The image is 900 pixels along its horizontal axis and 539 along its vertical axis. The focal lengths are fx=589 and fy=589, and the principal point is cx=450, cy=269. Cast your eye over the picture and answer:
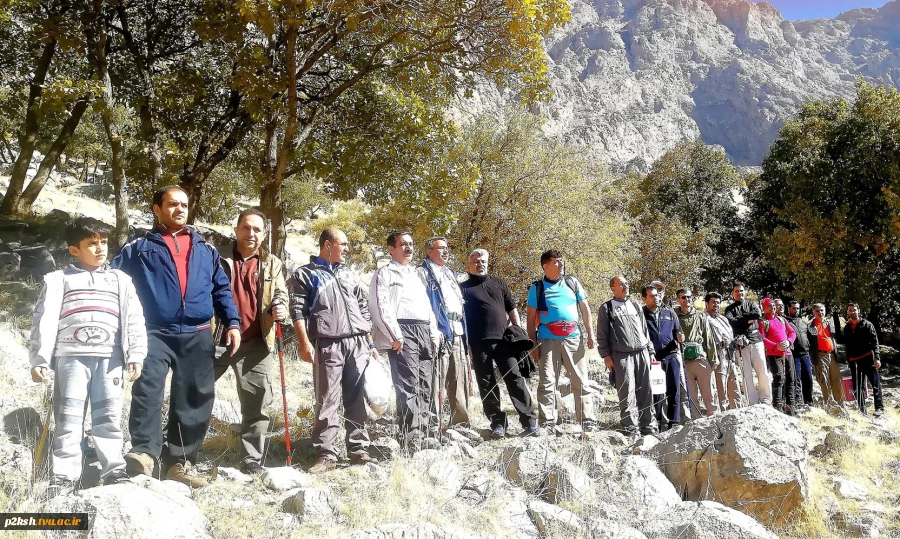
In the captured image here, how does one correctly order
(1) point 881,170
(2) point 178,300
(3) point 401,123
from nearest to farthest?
(2) point 178,300 → (3) point 401,123 → (1) point 881,170

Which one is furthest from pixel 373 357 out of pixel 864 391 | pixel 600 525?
pixel 864 391

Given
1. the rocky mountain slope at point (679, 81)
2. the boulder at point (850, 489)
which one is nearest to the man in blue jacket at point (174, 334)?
the boulder at point (850, 489)

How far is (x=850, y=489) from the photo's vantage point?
6141 millimetres

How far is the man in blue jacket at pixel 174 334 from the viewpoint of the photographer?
4.38 m

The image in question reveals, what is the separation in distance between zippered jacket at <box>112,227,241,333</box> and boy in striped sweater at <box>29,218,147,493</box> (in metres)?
0.23

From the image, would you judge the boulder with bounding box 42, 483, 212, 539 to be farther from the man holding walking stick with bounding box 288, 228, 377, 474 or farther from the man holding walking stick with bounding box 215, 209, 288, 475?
the man holding walking stick with bounding box 288, 228, 377, 474

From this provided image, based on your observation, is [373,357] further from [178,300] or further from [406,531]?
[406,531]

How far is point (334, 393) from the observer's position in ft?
17.1

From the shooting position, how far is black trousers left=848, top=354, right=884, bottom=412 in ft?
37.8

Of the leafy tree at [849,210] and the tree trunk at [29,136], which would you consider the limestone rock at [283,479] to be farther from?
the leafy tree at [849,210]

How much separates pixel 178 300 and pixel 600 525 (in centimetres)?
355

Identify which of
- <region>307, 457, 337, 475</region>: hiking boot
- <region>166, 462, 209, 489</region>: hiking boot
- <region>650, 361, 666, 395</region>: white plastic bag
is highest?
<region>650, 361, 666, 395</region>: white plastic bag

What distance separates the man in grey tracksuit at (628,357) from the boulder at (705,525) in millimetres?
2558

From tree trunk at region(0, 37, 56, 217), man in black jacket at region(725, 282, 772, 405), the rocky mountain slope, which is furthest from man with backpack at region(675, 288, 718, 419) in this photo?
the rocky mountain slope
